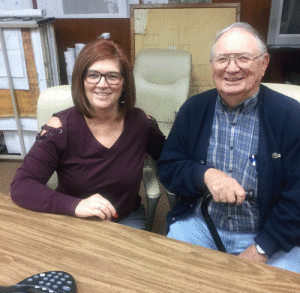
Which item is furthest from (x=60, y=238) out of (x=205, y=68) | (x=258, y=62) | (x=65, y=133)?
(x=205, y=68)

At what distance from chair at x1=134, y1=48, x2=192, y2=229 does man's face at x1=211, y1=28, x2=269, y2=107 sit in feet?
2.72

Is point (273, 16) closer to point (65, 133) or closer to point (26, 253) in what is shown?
point (65, 133)

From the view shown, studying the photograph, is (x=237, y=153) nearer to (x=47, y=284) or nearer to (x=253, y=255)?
(x=253, y=255)

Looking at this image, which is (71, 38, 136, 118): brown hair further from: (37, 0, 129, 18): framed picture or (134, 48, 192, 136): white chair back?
(37, 0, 129, 18): framed picture

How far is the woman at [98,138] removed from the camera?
3.76 ft

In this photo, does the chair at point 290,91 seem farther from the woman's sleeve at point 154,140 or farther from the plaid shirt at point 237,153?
the woman's sleeve at point 154,140

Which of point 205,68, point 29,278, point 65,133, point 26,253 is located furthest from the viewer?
point 205,68

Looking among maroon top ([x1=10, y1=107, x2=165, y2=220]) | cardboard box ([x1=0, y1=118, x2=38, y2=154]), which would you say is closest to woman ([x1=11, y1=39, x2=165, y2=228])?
maroon top ([x1=10, y1=107, x2=165, y2=220])

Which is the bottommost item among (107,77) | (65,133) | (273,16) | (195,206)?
(195,206)

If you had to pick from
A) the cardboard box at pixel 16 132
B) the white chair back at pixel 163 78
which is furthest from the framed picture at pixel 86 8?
the cardboard box at pixel 16 132

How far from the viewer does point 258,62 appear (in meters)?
1.06

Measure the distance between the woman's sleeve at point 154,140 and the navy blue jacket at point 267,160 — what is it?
141 mm

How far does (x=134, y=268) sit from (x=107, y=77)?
0.73m

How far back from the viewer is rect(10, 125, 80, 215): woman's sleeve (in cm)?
92
